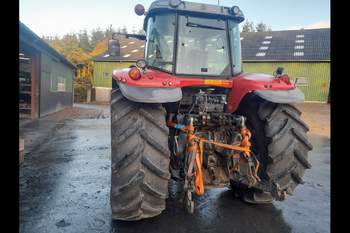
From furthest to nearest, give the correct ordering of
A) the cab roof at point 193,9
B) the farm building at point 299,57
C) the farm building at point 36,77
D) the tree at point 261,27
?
the tree at point 261,27 < the farm building at point 299,57 < the farm building at point 36,77 < the cab roof at point 193,9

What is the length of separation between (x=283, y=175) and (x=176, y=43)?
1.96m

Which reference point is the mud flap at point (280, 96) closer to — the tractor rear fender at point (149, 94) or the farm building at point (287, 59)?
the tractor rear fender at point (149, 94)

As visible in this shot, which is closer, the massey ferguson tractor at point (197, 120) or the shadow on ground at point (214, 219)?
the massey ferguson tractor at point (197, 120)

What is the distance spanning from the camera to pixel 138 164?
9.30 feet

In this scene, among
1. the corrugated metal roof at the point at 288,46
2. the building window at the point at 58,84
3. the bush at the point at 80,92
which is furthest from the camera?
the bush at the point at 80,92

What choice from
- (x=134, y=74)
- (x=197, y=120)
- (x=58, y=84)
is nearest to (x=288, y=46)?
(x=58, y=84)

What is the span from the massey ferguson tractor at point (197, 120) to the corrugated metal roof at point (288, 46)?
22.2 m

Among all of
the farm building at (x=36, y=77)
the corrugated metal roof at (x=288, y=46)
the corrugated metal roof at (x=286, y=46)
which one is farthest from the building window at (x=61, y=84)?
the corrugated metal roof at (x=288, y=46)

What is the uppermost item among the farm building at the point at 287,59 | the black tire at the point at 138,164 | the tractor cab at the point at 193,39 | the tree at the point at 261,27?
the tree at the point at 261,27

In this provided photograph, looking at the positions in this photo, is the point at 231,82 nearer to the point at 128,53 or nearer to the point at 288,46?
the point at 288,46

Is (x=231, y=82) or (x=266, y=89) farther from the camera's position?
(x=231, y=82)

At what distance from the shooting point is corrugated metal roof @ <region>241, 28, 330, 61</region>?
24062 mm

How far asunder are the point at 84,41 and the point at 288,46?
40.5m

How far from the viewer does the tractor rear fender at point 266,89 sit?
331cm
